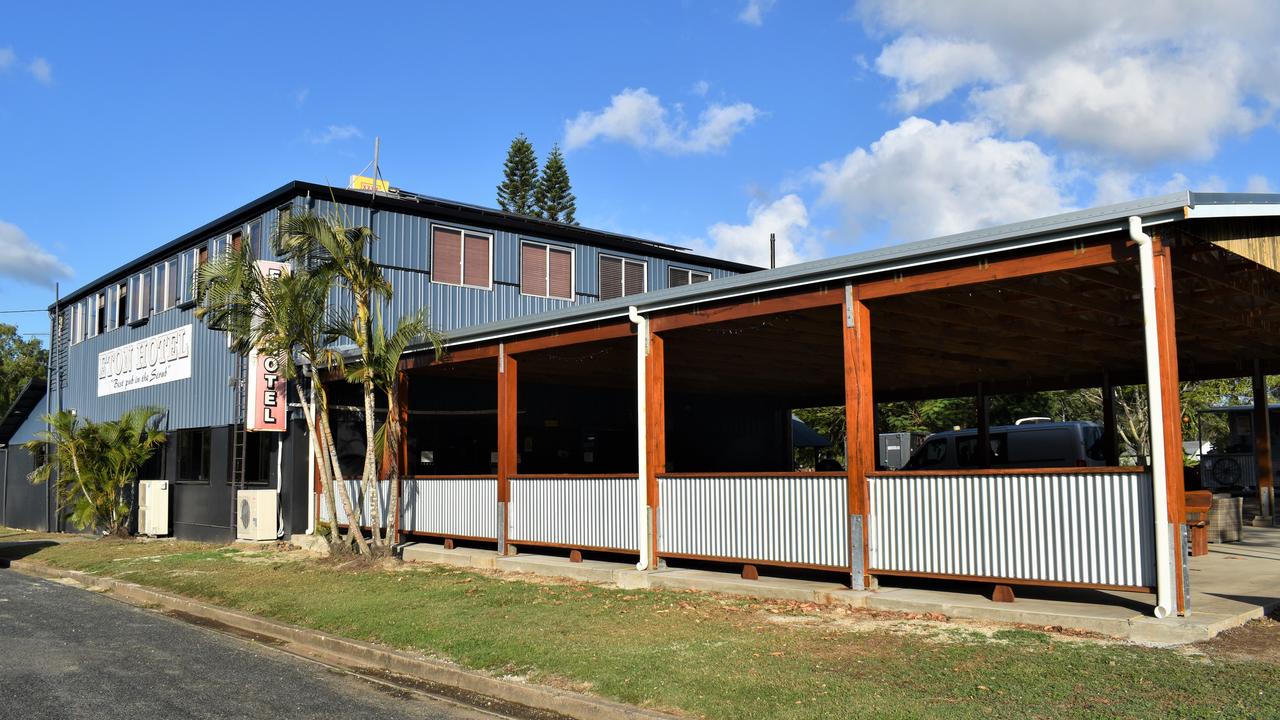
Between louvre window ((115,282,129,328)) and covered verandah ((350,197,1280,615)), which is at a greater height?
louvre window ((115,282,129,328))

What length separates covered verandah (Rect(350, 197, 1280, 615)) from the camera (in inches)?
345

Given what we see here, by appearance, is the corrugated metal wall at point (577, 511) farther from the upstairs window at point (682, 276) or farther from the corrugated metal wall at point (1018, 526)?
the upstairs window at point (682, 276)

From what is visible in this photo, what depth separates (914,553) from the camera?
1023cm

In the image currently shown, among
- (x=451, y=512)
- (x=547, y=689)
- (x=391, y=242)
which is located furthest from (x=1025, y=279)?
(x=391, y=242)

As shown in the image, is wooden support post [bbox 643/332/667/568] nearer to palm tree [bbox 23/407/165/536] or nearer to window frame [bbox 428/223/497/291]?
window frame [bbox 428/223/497/291]

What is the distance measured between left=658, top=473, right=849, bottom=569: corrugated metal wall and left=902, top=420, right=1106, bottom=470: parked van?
350 inches

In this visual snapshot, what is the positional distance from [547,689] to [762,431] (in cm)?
2023

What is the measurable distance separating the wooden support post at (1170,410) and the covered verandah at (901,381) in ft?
0.06

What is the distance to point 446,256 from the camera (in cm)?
2219

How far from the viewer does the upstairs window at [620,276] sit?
25.1 metres

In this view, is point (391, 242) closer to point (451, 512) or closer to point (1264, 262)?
point (451, 512)

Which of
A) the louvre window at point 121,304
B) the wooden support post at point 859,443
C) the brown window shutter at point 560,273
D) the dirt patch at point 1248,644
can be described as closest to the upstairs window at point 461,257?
the brown window shutter at point 560,273

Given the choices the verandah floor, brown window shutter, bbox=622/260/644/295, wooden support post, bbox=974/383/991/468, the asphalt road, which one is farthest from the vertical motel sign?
wooden support post, bbox=974/383/991/468

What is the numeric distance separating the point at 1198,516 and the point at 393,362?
36.8 feet
